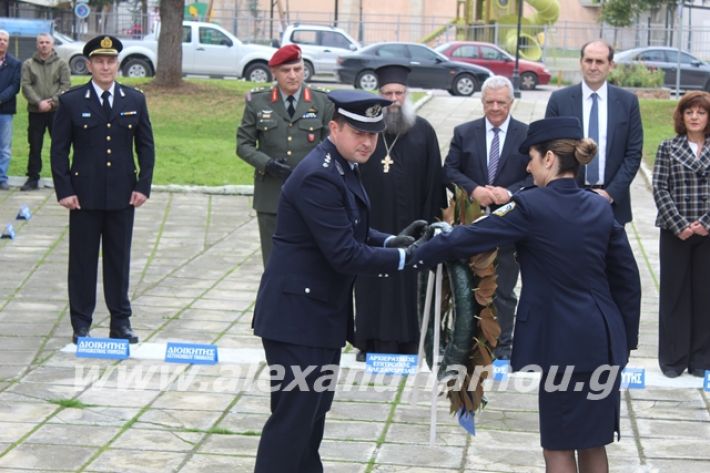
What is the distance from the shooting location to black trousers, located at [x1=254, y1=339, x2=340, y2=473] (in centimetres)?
561

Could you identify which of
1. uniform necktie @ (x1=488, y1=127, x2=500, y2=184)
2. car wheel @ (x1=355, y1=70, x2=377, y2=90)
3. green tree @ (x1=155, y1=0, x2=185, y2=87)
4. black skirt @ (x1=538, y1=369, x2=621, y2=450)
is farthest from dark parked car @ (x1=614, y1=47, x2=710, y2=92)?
black skirt @ (x1=538, y1=369, x2=621, y2=450)

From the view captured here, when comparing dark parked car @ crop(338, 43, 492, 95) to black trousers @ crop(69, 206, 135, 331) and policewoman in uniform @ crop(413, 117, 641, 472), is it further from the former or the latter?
A: policewoman in uniform @ crop(413, 117, 641, 472)

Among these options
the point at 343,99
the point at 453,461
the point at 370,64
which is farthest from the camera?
the point at 370,64

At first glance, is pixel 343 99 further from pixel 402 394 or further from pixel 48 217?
pixel 48 217

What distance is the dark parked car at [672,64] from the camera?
33531 mm

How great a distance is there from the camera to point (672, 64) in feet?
114

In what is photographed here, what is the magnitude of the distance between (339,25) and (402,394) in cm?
3962

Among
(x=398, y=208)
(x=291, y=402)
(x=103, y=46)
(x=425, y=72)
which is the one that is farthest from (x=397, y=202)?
(x=425, y=72)

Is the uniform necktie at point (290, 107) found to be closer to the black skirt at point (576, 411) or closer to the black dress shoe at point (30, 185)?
the black skirt at point (576, 411)

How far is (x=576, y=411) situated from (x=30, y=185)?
1116cm

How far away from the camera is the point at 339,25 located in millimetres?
46531

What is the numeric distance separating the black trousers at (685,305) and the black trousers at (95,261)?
12.5ft

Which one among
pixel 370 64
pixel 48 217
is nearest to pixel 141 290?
pixel 48 217

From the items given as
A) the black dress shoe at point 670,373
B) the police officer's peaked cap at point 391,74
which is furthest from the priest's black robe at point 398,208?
the black dress shoe at point 670,373
